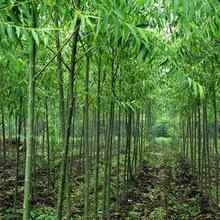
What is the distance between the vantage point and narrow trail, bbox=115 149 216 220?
551cm

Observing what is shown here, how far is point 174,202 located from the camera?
21.1 feet

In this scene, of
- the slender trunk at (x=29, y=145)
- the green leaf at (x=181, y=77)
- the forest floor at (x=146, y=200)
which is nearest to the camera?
the slender trunk at (x=29, y=145)

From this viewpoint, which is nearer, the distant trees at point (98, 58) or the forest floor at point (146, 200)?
the distant trees at point (98, 58)

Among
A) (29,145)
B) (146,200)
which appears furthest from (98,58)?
(146,200)

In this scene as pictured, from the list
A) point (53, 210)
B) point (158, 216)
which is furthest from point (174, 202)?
point (53, 210)

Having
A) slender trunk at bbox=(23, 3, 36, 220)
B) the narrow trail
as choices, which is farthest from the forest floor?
slender trunk at bbox=(23, 3, 36, 220)

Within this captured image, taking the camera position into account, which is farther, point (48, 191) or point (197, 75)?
point (48, 191)

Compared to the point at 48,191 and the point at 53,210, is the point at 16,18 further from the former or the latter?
the point at 48,191

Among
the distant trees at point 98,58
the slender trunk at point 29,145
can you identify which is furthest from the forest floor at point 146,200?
the slender trunk at point 29,145

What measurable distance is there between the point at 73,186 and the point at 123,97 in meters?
3.86

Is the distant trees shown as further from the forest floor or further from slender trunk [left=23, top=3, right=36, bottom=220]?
the forest floor

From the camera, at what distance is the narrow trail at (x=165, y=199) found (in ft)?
18.1

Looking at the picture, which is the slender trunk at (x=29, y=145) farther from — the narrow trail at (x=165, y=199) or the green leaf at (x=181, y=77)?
the narrow trail at (x=165, y=199)

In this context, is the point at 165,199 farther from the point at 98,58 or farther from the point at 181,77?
the point at 181,77
